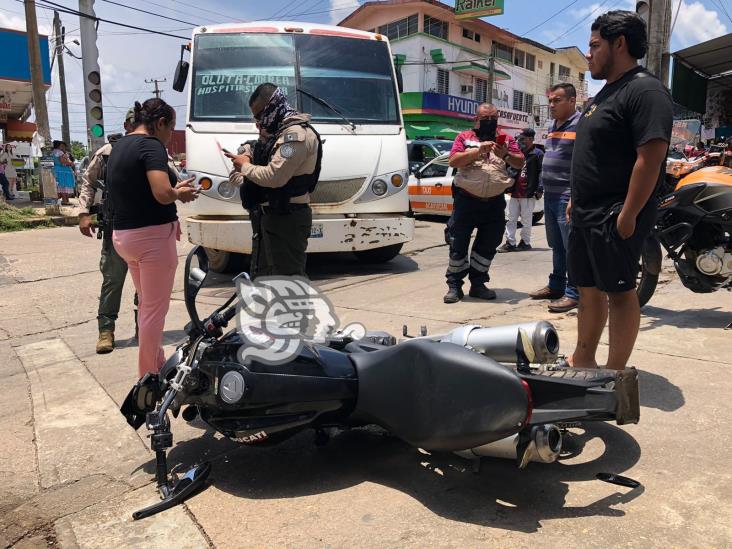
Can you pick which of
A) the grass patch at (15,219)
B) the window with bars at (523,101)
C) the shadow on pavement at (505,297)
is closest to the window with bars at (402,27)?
the window with bars at (523,101)

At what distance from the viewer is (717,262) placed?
183 inches

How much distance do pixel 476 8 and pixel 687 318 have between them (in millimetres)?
36626

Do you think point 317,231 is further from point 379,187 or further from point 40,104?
point 40,104

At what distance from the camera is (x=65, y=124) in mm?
33312

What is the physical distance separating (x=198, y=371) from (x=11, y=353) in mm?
3047

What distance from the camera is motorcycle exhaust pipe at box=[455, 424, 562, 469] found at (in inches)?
89.4

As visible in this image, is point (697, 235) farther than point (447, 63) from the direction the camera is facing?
No

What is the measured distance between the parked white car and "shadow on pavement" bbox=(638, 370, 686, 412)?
8954 millimetres

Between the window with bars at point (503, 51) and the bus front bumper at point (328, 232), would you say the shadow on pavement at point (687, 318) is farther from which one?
the window with bars at point (503, 51)

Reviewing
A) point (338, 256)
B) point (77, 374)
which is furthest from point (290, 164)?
point (338, 256)

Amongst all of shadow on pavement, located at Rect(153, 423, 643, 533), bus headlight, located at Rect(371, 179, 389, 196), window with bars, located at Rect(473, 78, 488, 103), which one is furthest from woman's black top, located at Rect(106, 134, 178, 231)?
window with bars, located at Rect(473, 78, 488, 103)

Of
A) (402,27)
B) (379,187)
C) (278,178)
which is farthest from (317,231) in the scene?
(402,27)

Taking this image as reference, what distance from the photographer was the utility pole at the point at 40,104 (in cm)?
1542

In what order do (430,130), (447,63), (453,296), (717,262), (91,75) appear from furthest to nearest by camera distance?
(447,63) < (430,130) < (91,75) < (453,296) < (717,262)
